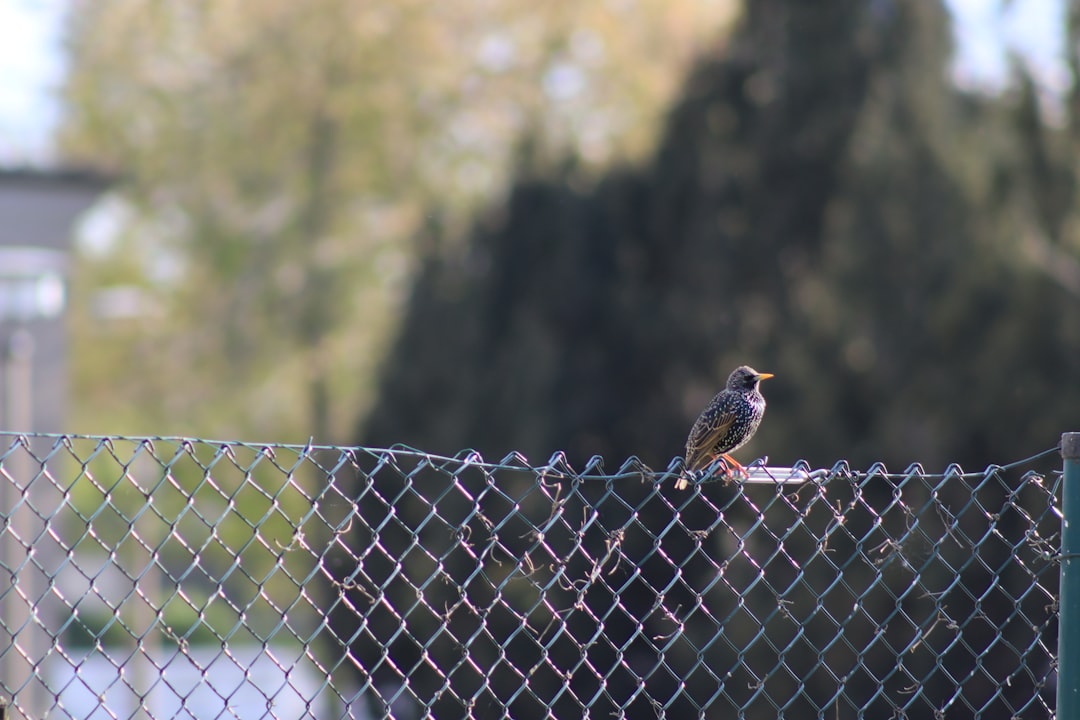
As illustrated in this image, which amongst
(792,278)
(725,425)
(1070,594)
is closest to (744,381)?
(725,425)

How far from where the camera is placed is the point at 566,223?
11.0 m

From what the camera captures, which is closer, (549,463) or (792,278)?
(549,463)

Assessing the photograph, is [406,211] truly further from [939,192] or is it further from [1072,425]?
[1072,425]

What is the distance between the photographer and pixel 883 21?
10.3 m

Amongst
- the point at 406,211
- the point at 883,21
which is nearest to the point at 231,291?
the point at 406,211

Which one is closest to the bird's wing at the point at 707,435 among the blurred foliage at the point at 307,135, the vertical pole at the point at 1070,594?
the vertical pole at the point at 1070,594

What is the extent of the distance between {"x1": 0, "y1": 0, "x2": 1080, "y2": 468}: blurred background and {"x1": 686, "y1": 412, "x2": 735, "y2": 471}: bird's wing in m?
3.85

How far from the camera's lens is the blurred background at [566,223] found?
7.77m

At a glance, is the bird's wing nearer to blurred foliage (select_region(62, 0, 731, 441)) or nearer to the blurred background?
the blurred background

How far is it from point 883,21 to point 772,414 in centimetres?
387

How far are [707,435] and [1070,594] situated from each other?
186 centimetres

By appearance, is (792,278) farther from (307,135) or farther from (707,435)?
(307,135)

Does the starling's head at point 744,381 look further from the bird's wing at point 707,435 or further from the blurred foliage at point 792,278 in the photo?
the blurred foliage at point 792,278

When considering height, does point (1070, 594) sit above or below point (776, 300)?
above
